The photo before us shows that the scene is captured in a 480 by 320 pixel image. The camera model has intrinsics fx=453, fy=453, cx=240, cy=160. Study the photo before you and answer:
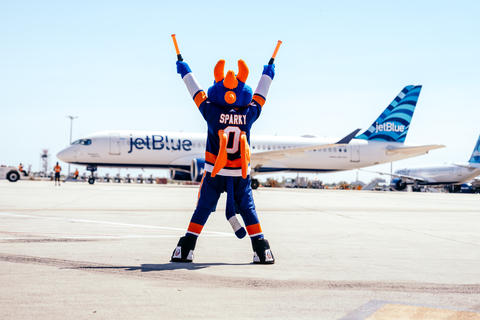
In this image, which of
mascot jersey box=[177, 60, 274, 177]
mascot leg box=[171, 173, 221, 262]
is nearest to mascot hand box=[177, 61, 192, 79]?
mascot jersey box=[177, 60, 274, 177]

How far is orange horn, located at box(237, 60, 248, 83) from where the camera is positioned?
4590 millimetres

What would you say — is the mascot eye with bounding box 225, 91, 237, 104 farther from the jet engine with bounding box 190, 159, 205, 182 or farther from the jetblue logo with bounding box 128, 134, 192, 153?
the jetblue logo with bounding box 128, 134, 192, 153

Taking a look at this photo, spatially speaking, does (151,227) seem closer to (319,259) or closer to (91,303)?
(319,259)

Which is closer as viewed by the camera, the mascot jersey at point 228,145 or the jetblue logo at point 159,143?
the mascot jersey at point 228,145

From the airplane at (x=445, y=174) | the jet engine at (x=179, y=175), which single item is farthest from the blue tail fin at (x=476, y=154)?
the jet engine at (x=179, y=175)

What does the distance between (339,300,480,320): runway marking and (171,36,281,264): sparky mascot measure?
1.55m

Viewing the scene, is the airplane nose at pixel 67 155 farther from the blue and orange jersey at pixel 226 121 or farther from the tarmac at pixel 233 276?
the blue and orange jersey at pixel 226 121

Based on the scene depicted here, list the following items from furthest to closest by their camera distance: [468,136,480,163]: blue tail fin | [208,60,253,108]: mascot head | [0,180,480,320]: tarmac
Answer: [468,136,480,163]: blue tail fin
[208,60,253,108]: mascot head
[0,180,480,320]: tarmac

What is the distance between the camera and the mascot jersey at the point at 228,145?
4.24 m

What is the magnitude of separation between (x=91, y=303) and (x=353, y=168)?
30606 mm

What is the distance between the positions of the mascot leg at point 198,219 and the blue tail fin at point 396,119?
29554mm

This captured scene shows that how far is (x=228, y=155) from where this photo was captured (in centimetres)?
437


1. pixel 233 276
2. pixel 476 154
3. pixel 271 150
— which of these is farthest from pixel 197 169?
pixel 476 154

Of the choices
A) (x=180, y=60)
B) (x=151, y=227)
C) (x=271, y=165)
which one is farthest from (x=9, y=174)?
(x=180, y=60)
